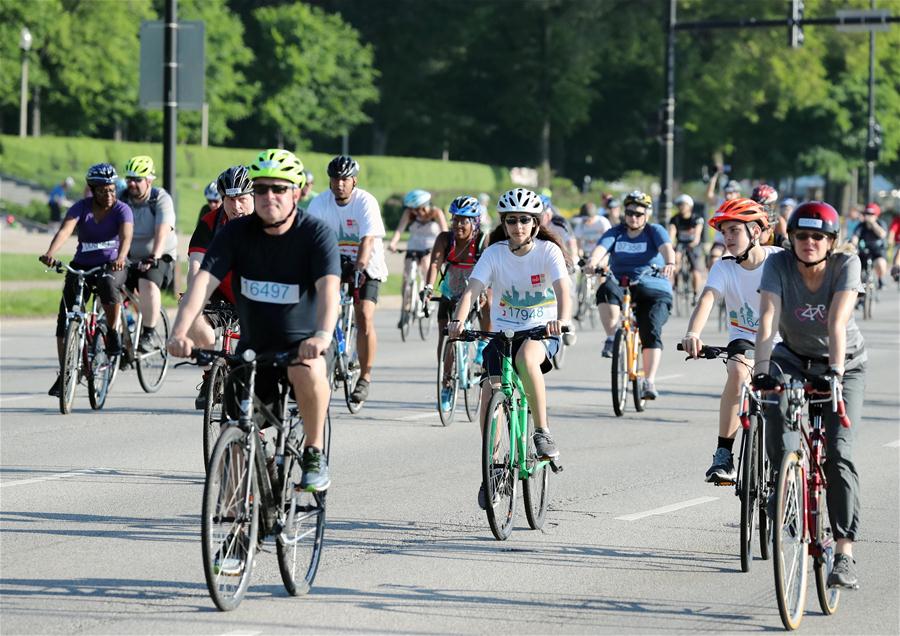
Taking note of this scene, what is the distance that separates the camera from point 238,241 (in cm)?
688

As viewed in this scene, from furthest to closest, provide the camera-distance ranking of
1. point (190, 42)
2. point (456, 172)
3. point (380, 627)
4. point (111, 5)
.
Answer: point (456, 172) < point (111, 5) < point (190, 42) < point (380, 627)

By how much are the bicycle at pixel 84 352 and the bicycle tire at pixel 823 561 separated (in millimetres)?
7126

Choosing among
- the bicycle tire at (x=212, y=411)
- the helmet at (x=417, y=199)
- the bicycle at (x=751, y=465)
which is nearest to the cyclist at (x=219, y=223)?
the bicycle tire at (x=212, y=411)

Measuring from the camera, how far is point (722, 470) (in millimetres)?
8328

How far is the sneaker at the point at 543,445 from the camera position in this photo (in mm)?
8500

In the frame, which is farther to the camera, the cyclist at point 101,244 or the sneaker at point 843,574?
the cyclist at point 101,244

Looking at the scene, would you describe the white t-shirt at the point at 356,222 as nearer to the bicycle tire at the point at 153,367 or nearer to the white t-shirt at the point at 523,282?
the bicycle tire at the point at 153,367

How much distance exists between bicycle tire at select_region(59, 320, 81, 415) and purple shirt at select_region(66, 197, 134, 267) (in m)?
0.65

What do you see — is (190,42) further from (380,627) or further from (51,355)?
(380,627)

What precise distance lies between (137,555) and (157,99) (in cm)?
1534

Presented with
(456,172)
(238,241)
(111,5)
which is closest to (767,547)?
(238,241)

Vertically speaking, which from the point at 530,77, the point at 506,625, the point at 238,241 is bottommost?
the point at 506,625

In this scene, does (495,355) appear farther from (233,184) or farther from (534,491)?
(233,184)

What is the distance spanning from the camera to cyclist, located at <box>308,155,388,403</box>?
12531 millimetres
